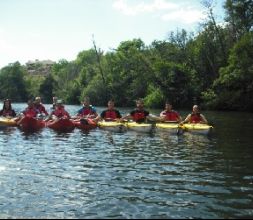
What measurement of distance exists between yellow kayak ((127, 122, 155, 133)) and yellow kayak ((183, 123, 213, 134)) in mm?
1559

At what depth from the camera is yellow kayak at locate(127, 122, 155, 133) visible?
1941cm

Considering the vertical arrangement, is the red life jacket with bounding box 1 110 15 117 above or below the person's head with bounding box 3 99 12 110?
below

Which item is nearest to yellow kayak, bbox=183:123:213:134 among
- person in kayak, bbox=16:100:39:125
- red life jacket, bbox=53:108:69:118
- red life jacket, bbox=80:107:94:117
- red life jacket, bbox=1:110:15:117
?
red life jacket, bbox=80:107:94:117

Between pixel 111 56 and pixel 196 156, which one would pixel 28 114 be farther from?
pixel 111 56

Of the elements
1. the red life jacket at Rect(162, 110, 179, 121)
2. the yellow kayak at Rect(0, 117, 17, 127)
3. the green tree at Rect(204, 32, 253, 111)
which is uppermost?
the green tree at Rect(204, 32, 253, 111)

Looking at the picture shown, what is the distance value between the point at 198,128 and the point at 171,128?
4.20 feet

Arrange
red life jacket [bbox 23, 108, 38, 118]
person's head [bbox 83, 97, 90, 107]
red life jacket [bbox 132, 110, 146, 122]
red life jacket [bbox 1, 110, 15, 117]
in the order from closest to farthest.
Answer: red life jacket [bbox 132, 110, 146, 122] → person's head [bbox 83, 97, 90, 107] → red life jacket [bbox 23, 108, 38, 118] → red life jacket [bbox 1, 110, 15, 117]

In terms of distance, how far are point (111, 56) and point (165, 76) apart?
24.8 m

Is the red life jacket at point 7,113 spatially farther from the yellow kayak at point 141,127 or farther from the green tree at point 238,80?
the green tree at point 238,80

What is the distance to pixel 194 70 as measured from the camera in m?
53.8

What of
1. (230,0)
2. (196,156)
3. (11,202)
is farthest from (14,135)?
(230,0)

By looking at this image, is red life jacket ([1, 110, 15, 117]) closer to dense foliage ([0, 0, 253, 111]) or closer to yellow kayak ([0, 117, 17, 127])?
yellow kayak ([0, 117, 17, 127])

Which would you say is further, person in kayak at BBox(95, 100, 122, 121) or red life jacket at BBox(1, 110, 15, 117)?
red life jacket at BBox(1, 110, 15, 117)

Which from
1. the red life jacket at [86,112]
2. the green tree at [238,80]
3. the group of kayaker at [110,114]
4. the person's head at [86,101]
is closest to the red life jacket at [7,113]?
the group of kayaker at [110,114]
